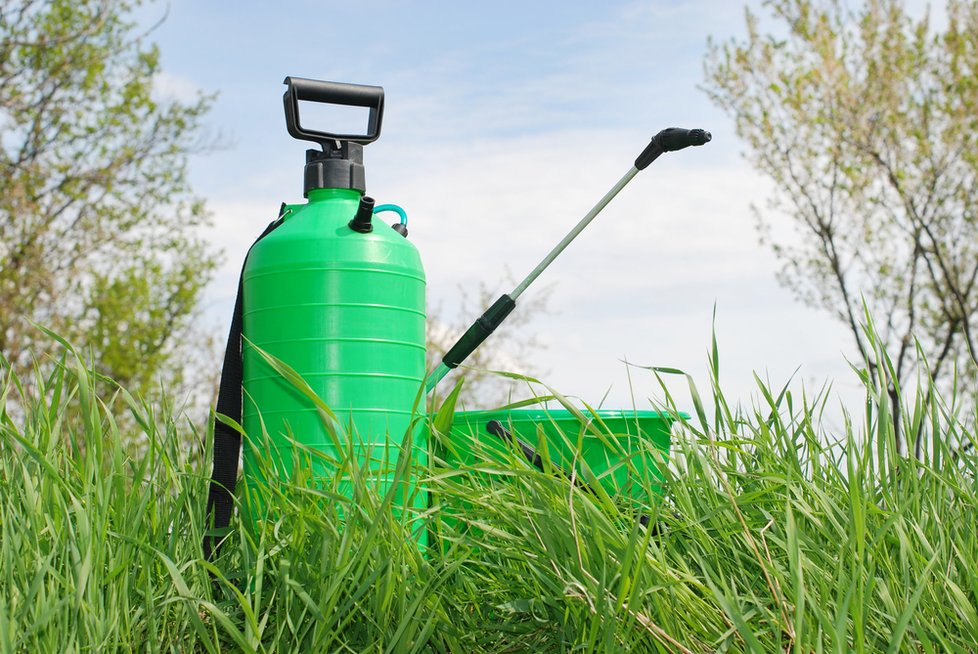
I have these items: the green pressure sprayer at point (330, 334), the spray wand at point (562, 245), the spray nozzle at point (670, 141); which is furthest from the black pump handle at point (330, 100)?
the spray nozzle at point (670, 141)

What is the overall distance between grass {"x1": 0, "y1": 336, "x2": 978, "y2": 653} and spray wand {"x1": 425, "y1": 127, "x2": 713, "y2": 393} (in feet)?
2.44

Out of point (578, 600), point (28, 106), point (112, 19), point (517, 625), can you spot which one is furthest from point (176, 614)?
point (112, 19)

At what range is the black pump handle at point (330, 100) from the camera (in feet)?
9.96

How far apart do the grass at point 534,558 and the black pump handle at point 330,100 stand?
43.8 inches

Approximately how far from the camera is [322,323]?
9.05 feet

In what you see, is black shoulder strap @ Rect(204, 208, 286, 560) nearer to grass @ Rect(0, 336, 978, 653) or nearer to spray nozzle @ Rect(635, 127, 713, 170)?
grass @ Rect(0, 336, 978, 653)

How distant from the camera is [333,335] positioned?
2.76m

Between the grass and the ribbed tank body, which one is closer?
→ the grass

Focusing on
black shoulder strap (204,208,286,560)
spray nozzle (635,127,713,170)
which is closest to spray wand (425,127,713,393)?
spray nozzle (635,127,713,170)

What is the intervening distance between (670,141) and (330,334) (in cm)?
112

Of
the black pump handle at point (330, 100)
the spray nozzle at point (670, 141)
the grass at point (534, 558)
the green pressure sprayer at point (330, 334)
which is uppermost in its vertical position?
the black pump handle at point (330, 100)

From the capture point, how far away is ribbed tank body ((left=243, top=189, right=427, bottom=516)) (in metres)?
2.75

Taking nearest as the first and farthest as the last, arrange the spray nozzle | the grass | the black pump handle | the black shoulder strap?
the grass
the black shoulder strap
the spray nozzle
the black pump handle

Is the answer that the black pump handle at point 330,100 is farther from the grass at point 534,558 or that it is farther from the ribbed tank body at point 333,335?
the grass at point 534,558
